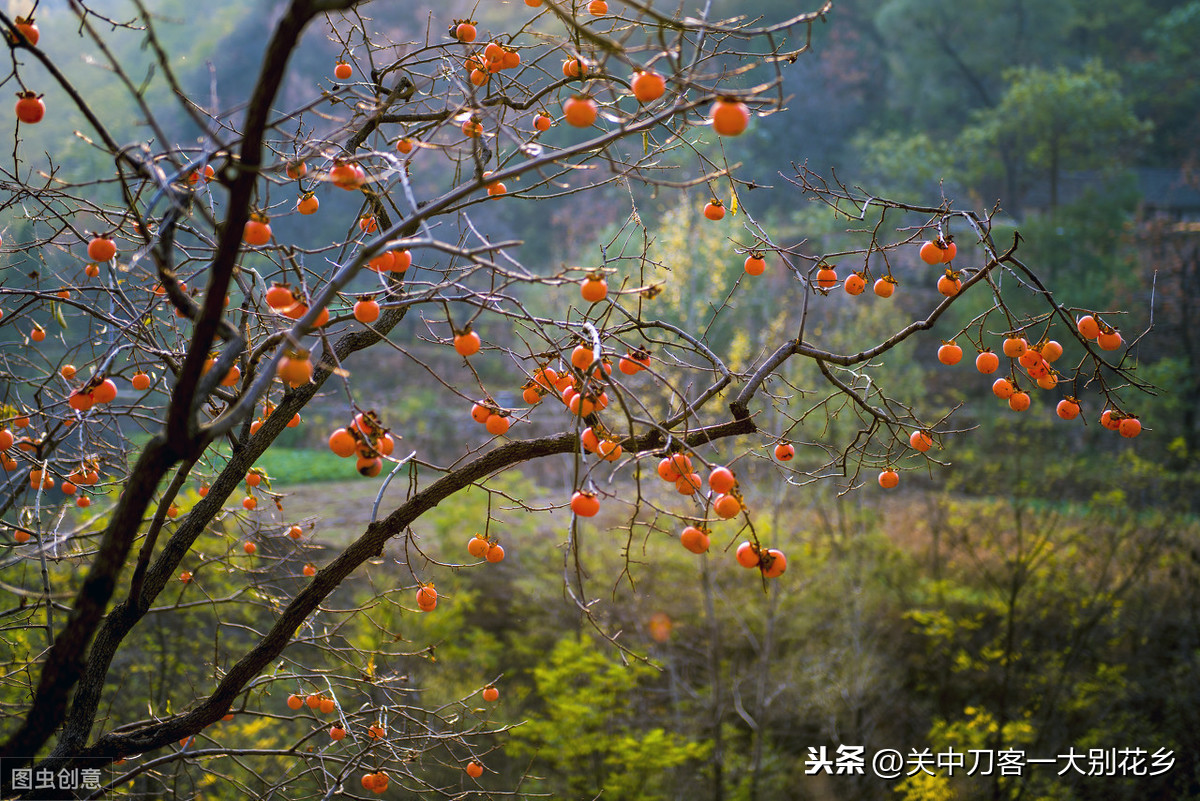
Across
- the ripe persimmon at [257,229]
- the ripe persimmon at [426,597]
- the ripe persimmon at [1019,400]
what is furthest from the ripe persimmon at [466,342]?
the ripe persimmon at [1019,400]

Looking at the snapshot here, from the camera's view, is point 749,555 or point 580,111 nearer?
point 580,111

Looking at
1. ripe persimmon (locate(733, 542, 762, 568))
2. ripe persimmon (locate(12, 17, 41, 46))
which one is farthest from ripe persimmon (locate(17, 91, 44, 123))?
ripe persimmon (locate(733, 542, 762, 568))

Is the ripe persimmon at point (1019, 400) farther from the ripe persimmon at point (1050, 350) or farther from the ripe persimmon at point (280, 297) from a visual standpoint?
the ripe persimmon at point (280, 297)

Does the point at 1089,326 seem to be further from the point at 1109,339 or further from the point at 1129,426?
the point at 1129,426

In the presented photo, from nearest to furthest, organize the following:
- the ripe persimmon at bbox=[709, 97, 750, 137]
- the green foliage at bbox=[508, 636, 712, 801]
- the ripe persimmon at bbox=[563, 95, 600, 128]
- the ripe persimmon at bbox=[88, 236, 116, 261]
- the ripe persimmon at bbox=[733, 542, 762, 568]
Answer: the ripe persimmon at bbox=[709, 97, 750, 137]
the ripe persimmon at bbox=[563, 95, 600, 128]
the ripe persimmon at bbox=[733, 542, 762, 568]
the ripe persimmon at bbox=[88, 236, 116, 261]
the green foliage at bbox=[508, 636, 712, 801]

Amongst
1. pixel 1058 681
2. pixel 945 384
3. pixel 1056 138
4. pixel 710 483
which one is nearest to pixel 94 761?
pixel 710 483

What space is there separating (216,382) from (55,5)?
1961cm

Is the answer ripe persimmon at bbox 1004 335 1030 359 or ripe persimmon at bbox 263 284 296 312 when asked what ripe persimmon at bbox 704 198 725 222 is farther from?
ripe persimmon at bbox 263 284 296 312

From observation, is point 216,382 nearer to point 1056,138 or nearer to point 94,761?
point 94,761

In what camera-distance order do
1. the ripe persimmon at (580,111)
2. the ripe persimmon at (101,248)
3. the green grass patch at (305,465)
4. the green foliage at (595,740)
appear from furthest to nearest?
the green grass patch at (305,465)
the green foliage at (595,740)
the ripe persimmon at (101,248)
the ripe persimmon at (580,111)

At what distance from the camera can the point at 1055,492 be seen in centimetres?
642

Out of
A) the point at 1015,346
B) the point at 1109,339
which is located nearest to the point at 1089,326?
the point at 1109,339

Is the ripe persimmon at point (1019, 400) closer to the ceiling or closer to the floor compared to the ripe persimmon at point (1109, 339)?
closer to the floor

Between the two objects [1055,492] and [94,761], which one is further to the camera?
[1055,492]
